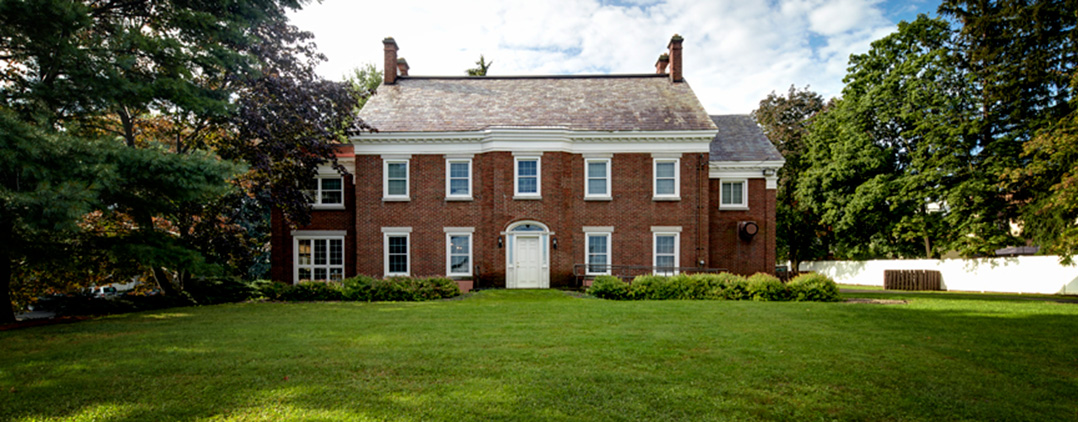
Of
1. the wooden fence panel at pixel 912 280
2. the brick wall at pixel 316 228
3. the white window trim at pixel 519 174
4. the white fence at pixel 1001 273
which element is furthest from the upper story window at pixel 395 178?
the white fence at pixel 1001 273

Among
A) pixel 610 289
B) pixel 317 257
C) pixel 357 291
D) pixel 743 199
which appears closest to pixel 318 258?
pixel 317 257

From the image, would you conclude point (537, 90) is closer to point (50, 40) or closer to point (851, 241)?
point (50, 40)

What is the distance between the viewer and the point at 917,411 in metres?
5.15

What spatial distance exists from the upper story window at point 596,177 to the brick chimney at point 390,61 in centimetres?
1014

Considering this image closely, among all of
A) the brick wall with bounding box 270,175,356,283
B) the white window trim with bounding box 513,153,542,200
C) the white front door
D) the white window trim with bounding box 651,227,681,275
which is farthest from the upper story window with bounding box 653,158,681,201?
the brick wall with bounding box 270,175,356,283

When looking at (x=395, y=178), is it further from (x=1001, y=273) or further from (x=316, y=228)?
(x=1001, y=273)

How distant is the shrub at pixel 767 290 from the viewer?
1530 centimetres

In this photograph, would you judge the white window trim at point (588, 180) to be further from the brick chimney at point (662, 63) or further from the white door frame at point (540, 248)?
the brick chimney at point (662, 63)

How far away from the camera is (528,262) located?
2031 centimetres

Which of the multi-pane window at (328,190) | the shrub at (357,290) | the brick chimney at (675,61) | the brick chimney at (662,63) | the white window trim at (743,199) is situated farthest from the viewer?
the brick chimney at (662,63)

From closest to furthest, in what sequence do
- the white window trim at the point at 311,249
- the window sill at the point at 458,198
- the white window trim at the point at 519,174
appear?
1. the white window trim at the point at 519,174
2. the window sill at the point at 458,198
3. the white window trim at the point at 311,249

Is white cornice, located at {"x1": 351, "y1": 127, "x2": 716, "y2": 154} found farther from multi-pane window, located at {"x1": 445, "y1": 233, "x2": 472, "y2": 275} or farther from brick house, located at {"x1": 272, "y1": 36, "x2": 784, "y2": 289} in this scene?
multi-pane window, located at {"x1": 445, "y1": 233, "x2": 472, "y2": 275}

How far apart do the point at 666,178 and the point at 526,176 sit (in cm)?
546

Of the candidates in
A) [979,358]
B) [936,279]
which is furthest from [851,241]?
[979,358]
